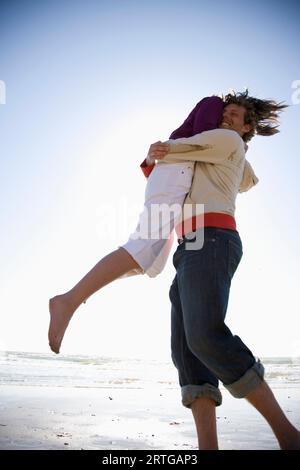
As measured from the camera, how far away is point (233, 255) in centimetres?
200

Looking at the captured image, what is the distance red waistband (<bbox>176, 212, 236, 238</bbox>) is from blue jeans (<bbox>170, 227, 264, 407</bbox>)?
0.11 feet

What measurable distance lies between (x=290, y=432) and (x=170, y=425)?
2649 mm

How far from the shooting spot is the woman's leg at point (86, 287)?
5.81 feet

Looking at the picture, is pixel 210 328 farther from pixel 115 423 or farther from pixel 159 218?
pixel 115 423

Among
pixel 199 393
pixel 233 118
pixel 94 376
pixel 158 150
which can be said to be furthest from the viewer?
pixel 94 376

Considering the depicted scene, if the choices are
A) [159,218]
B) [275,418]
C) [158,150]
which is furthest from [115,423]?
[158,150]

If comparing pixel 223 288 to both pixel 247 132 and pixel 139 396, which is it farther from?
pixel 139 396

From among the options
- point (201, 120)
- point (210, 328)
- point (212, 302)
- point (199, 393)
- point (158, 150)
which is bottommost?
point (199, 393)

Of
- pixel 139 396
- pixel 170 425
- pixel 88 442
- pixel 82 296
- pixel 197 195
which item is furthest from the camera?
pixel 139 396

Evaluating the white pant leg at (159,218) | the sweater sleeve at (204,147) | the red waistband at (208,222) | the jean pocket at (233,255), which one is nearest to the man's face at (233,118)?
the sweater sleeve at (204,147)

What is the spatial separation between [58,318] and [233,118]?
4.92 feet

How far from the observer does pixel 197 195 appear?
6.90 feet

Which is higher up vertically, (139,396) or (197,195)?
(197,195)
